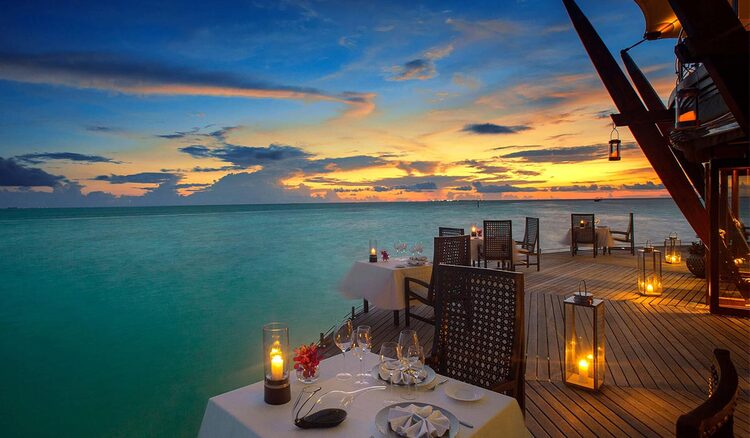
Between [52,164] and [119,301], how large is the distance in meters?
16.4

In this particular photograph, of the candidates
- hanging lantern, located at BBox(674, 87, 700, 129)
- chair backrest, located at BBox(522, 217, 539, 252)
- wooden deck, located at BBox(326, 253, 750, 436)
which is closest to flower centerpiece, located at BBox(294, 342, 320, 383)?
wooden deck, located at BBox(326, 253, 750, 436)

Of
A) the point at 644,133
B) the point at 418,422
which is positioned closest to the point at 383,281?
the point at 418,422

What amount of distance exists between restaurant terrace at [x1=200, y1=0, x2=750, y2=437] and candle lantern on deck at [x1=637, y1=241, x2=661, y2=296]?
0.02 m

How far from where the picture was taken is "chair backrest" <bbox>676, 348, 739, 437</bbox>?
0.74m

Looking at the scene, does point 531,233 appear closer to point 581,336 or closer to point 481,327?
point 581,336

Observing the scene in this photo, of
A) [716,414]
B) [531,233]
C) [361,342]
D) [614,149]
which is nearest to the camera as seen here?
[716,414]

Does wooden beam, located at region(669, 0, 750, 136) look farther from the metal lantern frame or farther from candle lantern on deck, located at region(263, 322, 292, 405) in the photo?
the metal lantern frame

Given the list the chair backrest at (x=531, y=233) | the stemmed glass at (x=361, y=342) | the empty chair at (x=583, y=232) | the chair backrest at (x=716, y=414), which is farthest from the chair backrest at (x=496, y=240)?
the chair backrest at (x=716, y=414)

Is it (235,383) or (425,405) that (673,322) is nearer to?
(425,405)

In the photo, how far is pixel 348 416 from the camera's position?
149cm

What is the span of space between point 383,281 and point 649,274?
4574 millimetres

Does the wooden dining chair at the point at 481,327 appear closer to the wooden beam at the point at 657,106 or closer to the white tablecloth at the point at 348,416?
the white tablecloth at the point at 348,416

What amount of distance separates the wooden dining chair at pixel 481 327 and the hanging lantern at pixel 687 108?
409 centimetres

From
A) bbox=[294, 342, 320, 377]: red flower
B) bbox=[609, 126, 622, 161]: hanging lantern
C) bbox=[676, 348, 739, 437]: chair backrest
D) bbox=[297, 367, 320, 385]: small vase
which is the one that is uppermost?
bbox=[609, 126, 622, 161]: hanging lantern
